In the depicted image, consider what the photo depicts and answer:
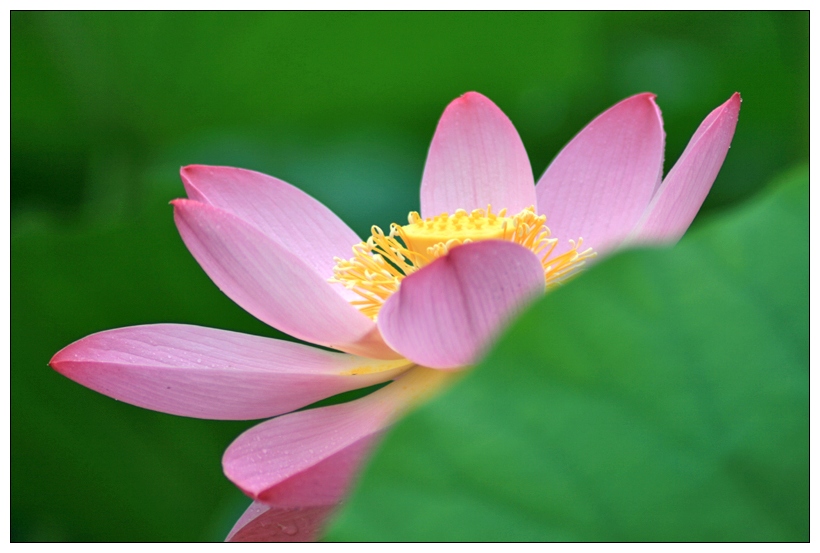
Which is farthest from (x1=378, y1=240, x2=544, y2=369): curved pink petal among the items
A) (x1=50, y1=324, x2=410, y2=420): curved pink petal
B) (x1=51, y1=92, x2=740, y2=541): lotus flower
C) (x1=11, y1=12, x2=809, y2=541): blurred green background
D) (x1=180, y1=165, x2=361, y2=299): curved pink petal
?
(x1=11, y1=12, x2=809, y2=541): blurred green background

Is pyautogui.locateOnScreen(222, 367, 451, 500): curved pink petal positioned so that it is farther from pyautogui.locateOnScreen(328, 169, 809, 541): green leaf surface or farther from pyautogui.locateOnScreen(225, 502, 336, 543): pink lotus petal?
pyautogui.locateOnScreen(328, 169, 809, 541): green leaf surface

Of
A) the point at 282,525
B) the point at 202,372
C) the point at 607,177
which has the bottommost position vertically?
the point at 282,525

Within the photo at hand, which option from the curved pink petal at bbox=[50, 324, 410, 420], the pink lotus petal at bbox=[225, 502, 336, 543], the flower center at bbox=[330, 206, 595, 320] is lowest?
the pink lotus petal at bbox=[225, 502, 336, 543]

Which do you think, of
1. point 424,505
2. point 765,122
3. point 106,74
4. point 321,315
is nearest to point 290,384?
point 321,315

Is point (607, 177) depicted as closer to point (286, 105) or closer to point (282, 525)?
point (282, 525)

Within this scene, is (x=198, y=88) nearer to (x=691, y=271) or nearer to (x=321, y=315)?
(x=321, y=315)

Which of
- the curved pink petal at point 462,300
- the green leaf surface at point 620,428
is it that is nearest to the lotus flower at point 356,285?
the curved pink petal at point 462,300

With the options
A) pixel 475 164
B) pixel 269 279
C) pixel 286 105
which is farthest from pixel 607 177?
pixel 286 105

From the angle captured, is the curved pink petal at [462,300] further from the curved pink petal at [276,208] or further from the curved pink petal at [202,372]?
the curved pink petal at [276,208]
